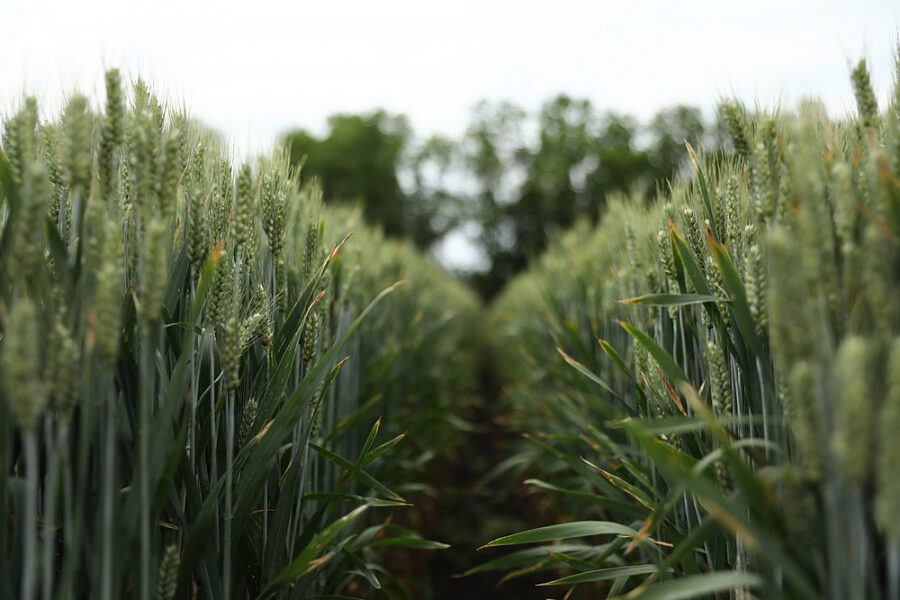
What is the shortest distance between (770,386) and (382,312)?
6.94ft

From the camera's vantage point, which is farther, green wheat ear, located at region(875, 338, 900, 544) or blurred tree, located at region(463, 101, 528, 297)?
blurred tree, located at region(463, 101, 528, 297)

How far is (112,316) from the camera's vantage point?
0.75 metres

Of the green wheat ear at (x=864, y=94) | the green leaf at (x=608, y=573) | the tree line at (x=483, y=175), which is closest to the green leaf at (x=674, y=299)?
the green wheat ear at (x=864, y=94)

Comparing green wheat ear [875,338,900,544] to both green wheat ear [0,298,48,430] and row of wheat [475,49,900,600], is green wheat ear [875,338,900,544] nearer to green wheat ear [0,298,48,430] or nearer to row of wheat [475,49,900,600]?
row of wheat [475,49,900,600]

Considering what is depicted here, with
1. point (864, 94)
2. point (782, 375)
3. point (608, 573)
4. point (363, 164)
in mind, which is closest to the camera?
point (782, 375)

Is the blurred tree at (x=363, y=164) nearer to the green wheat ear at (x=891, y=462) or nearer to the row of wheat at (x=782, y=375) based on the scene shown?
the row of wheat at (x=782, y=375)

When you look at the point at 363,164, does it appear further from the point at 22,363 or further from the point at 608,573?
the point at 22,363

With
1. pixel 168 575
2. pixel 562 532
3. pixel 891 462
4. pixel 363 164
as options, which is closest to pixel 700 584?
pixel 891 462

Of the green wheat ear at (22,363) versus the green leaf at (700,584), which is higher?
the green wheat ear at (22,363)

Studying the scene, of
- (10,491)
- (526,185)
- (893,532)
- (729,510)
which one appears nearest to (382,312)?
(10,491)

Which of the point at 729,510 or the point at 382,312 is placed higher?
the point at 382,312

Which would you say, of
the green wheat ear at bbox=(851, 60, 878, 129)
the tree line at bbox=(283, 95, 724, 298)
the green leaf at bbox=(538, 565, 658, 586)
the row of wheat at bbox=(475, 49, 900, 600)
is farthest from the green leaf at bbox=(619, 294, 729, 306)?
the tree line at bbox=(283, 95, 724, 298)

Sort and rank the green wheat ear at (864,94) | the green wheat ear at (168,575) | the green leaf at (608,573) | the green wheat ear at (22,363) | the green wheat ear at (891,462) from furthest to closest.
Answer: the green leaf at (608,573) → the green wheat ear at (864,94) → the green wheat ear at (168,575) → the green wheat ear at (22,363) → the green wheat ear at (891,462)

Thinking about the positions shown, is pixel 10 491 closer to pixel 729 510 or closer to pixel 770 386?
pixel 729 510
